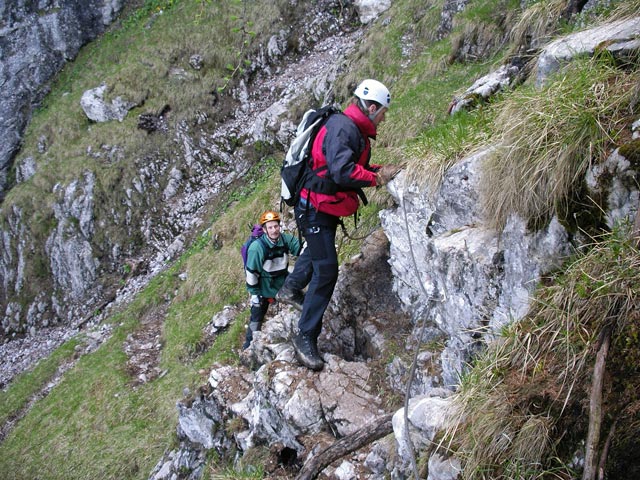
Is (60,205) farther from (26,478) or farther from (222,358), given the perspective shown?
(222,358)

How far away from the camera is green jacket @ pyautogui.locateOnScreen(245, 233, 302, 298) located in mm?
7613

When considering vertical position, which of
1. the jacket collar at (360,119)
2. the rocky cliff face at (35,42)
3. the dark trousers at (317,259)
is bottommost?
the dark trousers at (317,259)

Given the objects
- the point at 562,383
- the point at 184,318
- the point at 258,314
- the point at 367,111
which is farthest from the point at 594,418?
the point at 184,318

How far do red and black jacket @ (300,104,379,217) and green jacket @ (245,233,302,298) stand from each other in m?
2.33

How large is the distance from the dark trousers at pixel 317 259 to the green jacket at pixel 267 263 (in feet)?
6.33

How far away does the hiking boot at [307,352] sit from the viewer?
5.79 m

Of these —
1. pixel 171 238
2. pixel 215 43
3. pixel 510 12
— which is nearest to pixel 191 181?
pixel 171 238

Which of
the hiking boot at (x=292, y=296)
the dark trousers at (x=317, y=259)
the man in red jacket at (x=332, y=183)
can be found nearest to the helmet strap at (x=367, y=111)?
the man in red jacket at (x=332, y=183)

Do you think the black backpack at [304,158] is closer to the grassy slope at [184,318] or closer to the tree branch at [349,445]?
the grassy slope at [184,318]

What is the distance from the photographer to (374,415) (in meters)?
5.16

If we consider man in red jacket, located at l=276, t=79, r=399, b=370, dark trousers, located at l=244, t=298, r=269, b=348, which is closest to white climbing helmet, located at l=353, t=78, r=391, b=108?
man in red jacket, located at l=276, t=79, r=399, b=370

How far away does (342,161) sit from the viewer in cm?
485

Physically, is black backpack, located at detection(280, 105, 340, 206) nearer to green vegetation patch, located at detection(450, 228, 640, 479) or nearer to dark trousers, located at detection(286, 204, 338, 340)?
dark trousers, located at detection(286, 204, 338, 340)

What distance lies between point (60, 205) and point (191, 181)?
5733 millimetres
